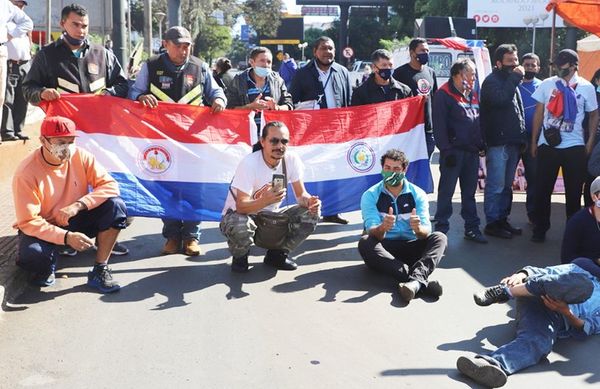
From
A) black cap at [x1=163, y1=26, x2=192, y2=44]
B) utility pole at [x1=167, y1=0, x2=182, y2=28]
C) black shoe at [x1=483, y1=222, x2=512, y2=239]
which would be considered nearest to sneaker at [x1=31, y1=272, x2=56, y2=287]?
black cap at [x1=163, y1=26, x2=192, y2=44]

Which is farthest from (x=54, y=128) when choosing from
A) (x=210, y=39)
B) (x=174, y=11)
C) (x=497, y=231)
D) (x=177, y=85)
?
(x=210, y=39)

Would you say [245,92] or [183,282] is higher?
[245,92]

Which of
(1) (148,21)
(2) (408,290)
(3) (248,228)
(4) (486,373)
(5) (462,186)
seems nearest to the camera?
(4) (486,373)

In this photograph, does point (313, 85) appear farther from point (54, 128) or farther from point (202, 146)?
point (54, 128)

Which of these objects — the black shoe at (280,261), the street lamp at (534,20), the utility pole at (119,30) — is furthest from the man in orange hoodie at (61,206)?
the street lamp at (534,20)

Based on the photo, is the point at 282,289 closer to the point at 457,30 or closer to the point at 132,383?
the point at 132,383

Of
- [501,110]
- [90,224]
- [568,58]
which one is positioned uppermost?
[568,58]

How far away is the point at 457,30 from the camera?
29094 millimetres

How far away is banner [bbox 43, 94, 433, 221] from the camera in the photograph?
6543mm

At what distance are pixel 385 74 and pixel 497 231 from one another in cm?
208

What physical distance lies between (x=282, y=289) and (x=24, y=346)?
81.7 inches

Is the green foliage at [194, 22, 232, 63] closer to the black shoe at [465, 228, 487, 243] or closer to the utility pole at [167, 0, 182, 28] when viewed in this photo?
the utility pole at [167, 0, 182, 28]

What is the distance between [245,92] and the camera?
751 centimetres

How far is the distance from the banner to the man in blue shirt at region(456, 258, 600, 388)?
2.67 m
